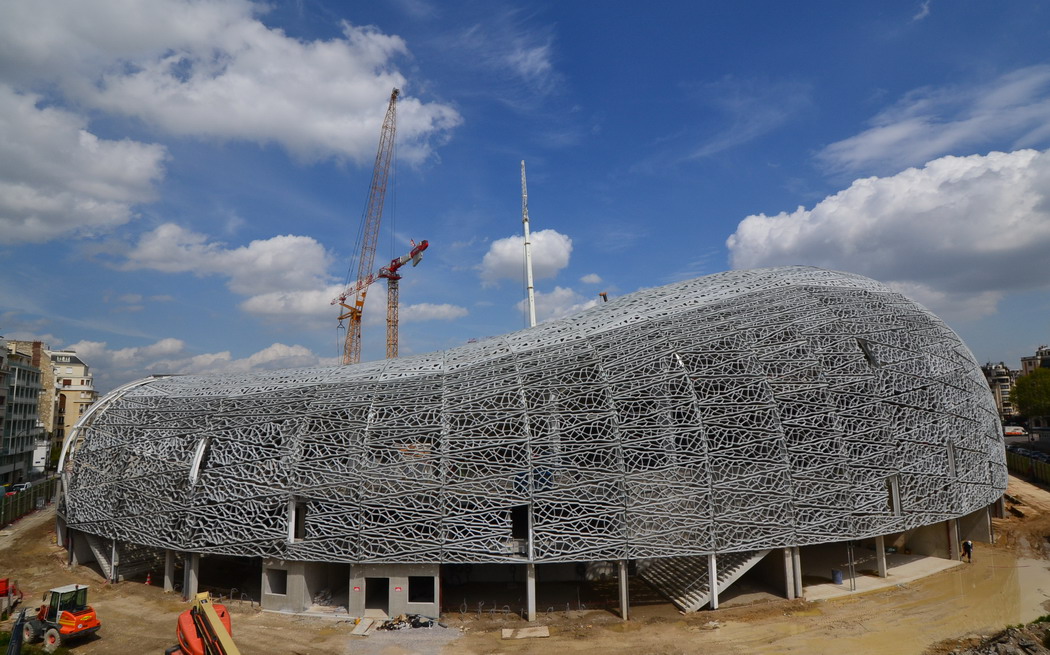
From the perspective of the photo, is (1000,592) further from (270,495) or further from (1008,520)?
(270,495)

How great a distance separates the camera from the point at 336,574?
27891 mm

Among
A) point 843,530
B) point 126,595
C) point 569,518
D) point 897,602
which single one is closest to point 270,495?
point 126,595

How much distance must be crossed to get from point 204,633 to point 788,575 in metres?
23.2

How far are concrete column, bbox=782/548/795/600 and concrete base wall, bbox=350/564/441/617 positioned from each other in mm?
15227

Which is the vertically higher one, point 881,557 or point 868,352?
point 868,352

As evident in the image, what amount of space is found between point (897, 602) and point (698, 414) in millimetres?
12065

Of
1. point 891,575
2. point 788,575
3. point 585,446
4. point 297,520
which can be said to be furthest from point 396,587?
point 891,575

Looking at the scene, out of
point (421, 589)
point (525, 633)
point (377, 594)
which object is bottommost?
point (525, 633)

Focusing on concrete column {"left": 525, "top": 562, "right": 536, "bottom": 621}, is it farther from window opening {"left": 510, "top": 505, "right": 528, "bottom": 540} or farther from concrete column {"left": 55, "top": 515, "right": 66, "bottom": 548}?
concrete column {"left": 55, "top": 515, "right": 66, "bottom": 548}

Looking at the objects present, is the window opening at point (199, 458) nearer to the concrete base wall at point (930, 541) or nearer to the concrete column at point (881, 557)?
the concrete column at point (881, 557)

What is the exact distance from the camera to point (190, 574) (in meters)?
27.1

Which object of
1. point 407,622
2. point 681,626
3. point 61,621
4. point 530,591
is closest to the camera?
point 61,621

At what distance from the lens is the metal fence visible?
44.1m

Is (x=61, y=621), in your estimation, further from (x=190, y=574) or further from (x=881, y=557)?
(x=881, y=557)
